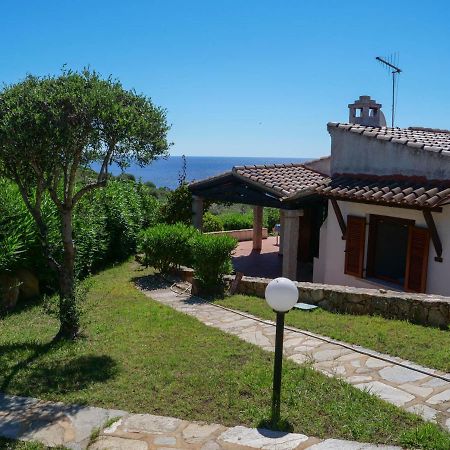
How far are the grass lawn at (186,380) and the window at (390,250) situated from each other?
4.71 meters

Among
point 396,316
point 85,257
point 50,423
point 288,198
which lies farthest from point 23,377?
point 288,198

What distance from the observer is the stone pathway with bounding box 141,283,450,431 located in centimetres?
542

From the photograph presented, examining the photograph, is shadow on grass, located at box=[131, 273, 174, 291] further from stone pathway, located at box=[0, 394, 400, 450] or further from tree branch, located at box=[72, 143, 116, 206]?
stone pathway, located at box=[0, 394, 400, 450]

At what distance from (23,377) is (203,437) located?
283 cm

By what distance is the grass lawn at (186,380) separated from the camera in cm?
498

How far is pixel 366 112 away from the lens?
1537cm

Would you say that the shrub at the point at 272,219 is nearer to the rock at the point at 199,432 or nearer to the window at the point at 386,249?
the window at the point at 386,249

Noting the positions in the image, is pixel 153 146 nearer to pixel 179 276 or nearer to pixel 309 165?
pixel 179 276

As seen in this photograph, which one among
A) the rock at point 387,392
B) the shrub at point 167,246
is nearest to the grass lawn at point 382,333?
the rock at point 387,392

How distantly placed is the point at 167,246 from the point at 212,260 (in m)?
2.02

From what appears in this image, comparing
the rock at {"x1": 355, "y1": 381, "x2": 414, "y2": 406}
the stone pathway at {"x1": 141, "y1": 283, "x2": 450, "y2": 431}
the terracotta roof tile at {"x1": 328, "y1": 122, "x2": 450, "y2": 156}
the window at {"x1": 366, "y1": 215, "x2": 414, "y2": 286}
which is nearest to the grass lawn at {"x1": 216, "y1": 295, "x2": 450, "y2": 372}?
the stone pathway at {"x1": 141, "y1": 283, "x2": 450, "y2": 431}

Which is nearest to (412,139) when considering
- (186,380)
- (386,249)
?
(386,249)

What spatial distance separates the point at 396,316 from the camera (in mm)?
8547

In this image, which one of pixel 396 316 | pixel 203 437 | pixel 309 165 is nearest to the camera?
pixel 203 437
